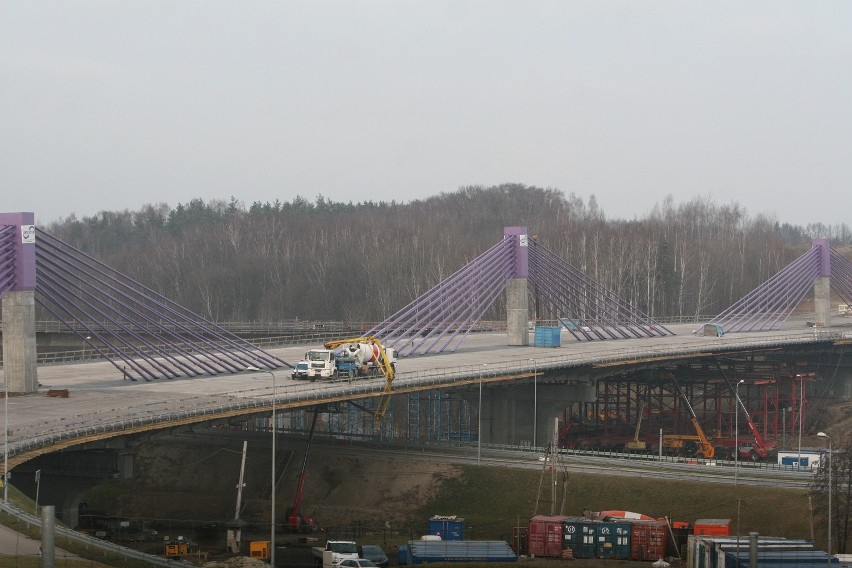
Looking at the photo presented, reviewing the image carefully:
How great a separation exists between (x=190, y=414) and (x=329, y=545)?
9.86 meters

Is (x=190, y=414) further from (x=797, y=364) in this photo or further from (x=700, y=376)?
(x=797, y=364)

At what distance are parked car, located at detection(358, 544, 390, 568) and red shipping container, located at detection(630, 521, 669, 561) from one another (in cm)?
1170

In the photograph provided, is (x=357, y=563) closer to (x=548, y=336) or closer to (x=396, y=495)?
(x=396, y=495)

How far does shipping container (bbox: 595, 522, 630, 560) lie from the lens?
5916cm

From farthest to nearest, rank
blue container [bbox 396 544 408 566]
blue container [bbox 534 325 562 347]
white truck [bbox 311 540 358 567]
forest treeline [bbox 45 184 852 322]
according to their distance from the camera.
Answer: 1. forest treeline [bbox 45 184 852 322]
2. blue container [bbox 534 325 562 347]
3. blue container [bbox 396 544 408 566]
4. white truck [bbox 311 540 358 567]

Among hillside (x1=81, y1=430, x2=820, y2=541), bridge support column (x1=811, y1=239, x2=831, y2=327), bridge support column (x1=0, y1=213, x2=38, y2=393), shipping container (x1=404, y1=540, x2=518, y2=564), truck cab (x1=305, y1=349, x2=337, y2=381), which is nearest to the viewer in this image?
shipping container (x1=404, y1=540, x2=518, y2=564)

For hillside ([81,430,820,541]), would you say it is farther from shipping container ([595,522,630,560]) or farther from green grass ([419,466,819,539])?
shipping container ([595,522,630,560])

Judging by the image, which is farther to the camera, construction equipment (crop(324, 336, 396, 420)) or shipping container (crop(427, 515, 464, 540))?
construction equipment (crop(324, 336, 396, 420))

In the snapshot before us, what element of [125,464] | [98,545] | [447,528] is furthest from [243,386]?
[98,545]

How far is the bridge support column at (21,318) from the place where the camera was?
7069 centimetres

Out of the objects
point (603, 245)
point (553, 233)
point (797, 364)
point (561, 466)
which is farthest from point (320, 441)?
point (553, 233)

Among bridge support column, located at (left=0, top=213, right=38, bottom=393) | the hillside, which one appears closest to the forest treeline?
the hillside

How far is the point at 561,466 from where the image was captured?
7644 cm

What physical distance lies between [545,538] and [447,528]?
6008 millimetres
